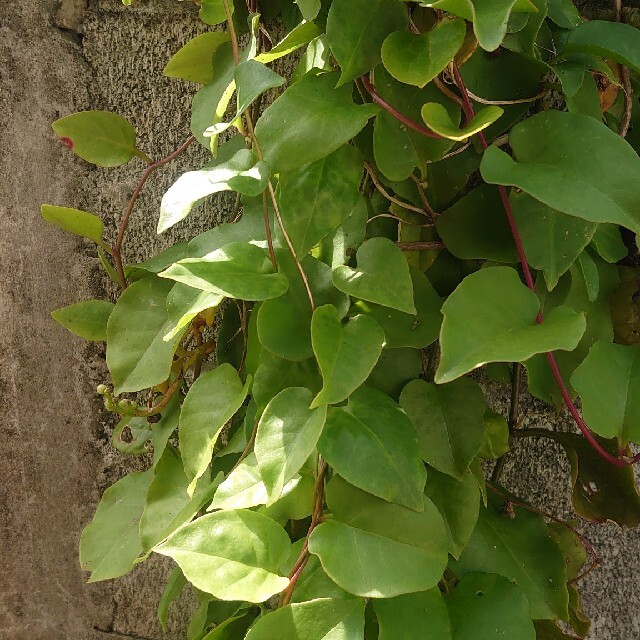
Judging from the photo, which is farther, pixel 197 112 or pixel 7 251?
pixel 7 251

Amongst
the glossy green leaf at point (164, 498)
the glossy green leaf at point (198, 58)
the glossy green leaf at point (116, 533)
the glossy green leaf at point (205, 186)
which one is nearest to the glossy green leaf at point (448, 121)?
the glossy green leaf at point (205, 186)

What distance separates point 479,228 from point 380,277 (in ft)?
0.36

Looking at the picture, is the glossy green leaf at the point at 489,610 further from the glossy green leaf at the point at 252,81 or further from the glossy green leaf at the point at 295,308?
the glossy green leaf at the point at 252,81

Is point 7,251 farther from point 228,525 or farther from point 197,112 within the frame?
point 228,525

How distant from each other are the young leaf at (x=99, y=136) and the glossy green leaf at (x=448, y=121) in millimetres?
360

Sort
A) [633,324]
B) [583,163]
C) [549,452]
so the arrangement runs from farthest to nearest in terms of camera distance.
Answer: [549,452] → [633,324] → [583,163]

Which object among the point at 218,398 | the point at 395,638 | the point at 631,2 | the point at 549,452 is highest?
the point at 631,2

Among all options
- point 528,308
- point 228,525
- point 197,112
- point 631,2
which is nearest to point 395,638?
point 228,525

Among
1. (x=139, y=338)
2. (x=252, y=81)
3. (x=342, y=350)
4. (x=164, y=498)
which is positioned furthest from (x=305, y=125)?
(x=164, y=498)

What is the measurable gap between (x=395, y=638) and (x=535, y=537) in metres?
0.18

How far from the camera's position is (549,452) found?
698mm

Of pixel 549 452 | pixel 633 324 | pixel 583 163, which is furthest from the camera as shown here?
pixel 549 452

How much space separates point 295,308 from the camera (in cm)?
51

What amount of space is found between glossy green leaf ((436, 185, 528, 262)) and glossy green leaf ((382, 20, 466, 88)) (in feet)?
0.42
